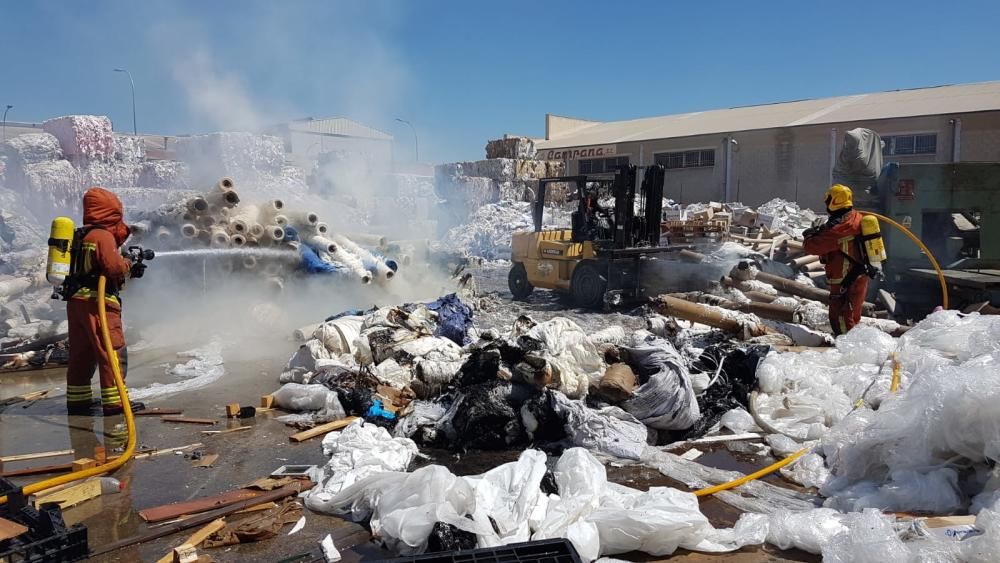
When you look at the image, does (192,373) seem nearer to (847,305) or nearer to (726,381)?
(726,381)

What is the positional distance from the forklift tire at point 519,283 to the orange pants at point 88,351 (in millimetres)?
7428

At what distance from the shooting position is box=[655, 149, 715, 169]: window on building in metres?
24.3

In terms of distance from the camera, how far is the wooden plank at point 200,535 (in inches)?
122

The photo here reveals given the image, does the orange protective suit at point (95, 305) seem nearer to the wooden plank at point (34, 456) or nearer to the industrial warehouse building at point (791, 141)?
the wooden plank at point (34, 456)

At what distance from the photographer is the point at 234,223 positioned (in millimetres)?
9789

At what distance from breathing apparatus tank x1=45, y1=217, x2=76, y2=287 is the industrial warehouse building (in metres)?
21.3

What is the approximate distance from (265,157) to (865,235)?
2122 cm

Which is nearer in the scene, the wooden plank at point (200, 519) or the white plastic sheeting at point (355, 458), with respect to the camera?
the wooden plank at point (200, 519)

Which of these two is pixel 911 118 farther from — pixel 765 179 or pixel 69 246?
pixel 69 246

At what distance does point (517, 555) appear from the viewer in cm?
246

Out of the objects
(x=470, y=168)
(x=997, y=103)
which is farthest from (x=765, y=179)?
(x=470, y=168)

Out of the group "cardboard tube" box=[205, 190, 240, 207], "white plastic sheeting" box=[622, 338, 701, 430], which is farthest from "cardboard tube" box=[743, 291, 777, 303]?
"cardboard tube" box=[205, 190, 240, 207]

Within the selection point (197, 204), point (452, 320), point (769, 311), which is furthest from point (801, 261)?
point (197, 204)

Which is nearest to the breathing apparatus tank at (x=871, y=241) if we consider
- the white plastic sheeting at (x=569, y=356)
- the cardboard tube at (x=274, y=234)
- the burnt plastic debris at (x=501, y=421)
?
the white plastic sheeting at (x=569, y=356)
